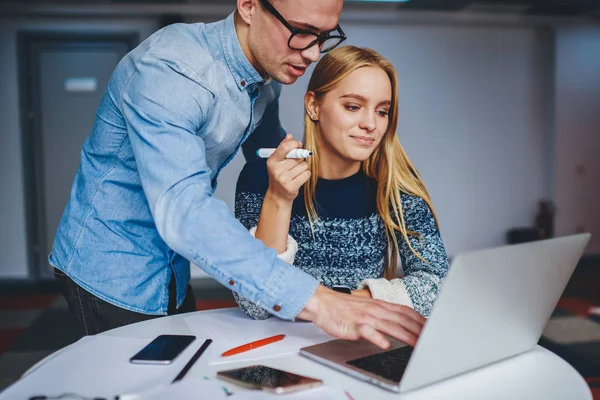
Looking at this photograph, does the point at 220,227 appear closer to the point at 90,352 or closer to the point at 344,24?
the point at 90,352

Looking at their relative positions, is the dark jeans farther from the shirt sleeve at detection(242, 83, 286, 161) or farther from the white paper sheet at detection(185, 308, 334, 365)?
the shirt sleeve at detection(242, 83, 286, 161)

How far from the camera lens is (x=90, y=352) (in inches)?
39.5

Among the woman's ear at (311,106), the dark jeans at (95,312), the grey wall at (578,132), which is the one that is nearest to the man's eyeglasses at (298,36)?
the woman's ear at (311,106)

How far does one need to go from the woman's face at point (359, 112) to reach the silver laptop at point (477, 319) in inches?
30.4

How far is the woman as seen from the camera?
1.61 meters

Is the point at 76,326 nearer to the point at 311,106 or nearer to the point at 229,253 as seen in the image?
the point at 311,106

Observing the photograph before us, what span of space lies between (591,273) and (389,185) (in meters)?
4.59

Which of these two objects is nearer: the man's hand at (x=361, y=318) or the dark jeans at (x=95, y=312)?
the man's hand at (x=361, y=318)

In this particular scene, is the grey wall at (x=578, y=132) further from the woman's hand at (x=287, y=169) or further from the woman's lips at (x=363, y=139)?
the woman's hand at (x=287, y=169)

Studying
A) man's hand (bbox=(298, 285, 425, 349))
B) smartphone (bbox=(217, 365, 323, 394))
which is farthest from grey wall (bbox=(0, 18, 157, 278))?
smartphone (bbox=(217, 365, 323, 394))

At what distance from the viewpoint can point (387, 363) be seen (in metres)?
0.91

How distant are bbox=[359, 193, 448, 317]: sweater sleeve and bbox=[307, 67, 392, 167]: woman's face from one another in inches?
8.1

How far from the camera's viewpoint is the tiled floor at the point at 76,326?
2.99m

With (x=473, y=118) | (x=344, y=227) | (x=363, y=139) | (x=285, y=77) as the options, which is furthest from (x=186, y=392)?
(x=473, y=118)
